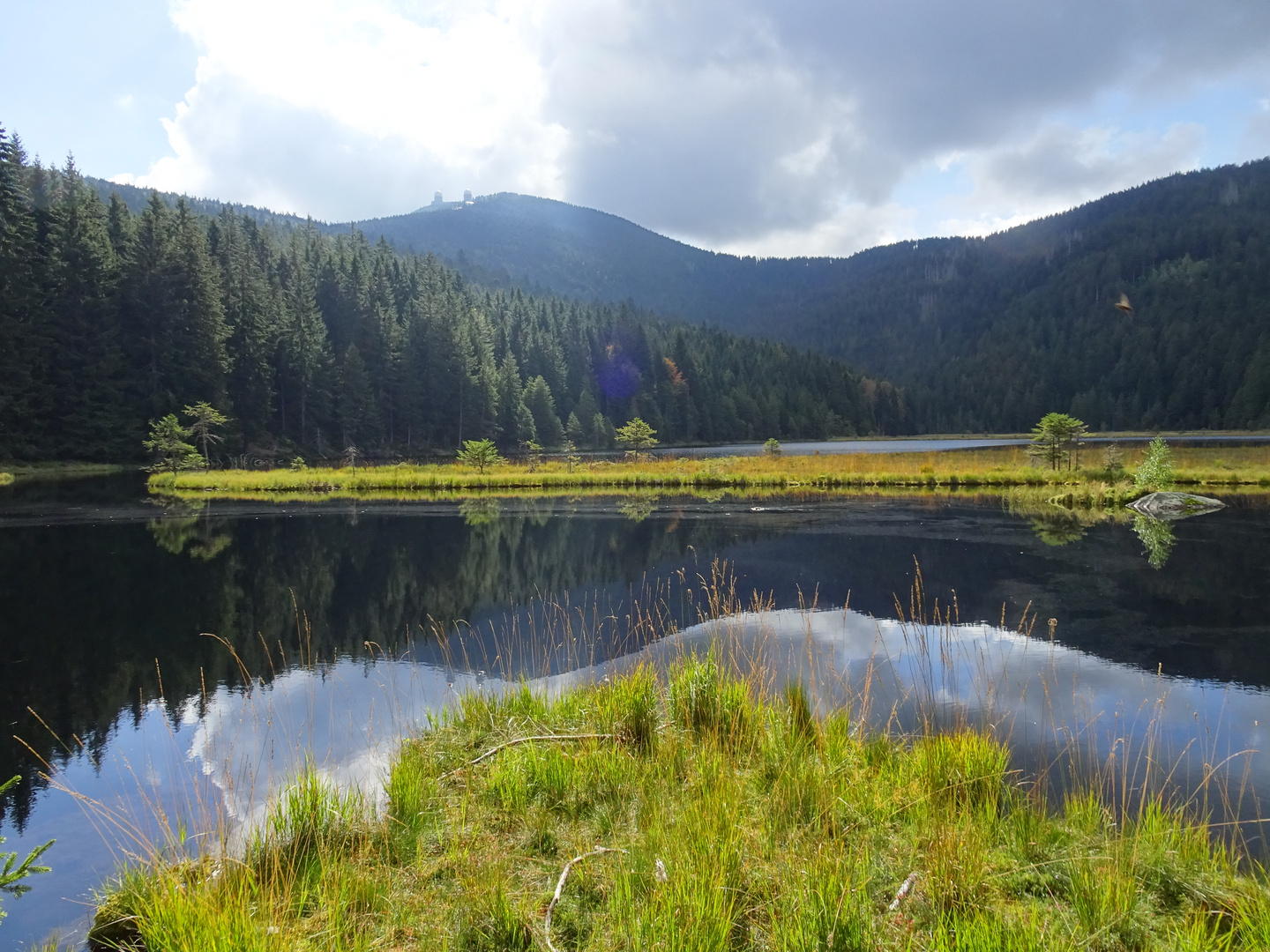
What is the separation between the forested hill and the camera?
49.0 metres

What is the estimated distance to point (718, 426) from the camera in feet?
373

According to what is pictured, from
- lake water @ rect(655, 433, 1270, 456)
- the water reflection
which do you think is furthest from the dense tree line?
the water reflection

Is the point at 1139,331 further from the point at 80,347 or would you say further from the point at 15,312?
the point at 15,312

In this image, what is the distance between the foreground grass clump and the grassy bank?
30171mm

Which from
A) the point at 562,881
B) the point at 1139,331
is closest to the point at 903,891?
the point at 562,881

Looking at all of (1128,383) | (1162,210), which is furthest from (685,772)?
(1162,210)

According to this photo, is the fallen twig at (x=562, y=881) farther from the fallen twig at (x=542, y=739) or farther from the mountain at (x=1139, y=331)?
the mountain at (x=1139, y=331)

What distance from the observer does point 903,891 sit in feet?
10.8

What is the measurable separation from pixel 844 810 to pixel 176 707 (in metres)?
7.25

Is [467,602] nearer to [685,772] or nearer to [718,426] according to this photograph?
[685,772]

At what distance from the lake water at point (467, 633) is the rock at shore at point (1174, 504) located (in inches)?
49.4

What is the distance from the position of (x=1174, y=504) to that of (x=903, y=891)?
88.3 feet

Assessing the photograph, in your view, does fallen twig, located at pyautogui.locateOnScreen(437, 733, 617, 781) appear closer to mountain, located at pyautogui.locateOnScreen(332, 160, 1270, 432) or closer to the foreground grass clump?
the foreground grass clump

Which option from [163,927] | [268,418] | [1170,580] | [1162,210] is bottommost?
[1170,580]
